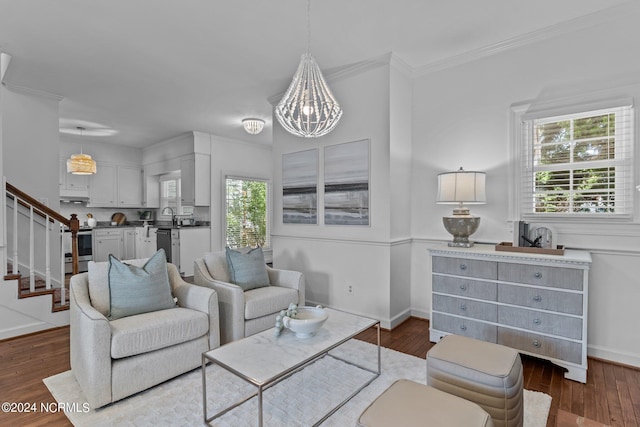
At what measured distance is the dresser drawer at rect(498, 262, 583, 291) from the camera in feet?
7.74

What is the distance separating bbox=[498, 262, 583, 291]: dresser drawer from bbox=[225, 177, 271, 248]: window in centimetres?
530

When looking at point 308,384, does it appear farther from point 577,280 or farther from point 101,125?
point 101,125

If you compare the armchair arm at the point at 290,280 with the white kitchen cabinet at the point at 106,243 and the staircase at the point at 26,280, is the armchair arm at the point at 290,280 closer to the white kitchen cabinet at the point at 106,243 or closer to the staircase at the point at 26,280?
the staircase at the point at 26,280

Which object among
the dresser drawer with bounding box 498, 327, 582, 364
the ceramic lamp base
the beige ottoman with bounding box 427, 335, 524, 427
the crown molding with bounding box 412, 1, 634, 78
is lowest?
the dresser drawer with bounding box 498, 327, 582, 364

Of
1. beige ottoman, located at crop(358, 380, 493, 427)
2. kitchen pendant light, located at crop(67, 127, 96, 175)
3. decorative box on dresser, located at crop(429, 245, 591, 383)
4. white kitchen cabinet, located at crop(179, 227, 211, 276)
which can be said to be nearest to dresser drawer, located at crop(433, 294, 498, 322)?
decorative box on dresser, located at crop(429, 245, 591, 383)

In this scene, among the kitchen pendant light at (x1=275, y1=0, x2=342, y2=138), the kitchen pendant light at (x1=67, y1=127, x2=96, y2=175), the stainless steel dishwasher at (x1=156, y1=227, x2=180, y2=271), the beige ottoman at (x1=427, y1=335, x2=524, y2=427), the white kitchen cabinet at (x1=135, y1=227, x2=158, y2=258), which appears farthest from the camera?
the white kitchen cabinet at (x1=135, y1=227, x2=158, y2=258)

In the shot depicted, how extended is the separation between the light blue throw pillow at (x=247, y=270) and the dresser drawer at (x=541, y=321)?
215cm

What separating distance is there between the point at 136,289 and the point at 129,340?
1.45ft

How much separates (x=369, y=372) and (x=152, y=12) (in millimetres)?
3270

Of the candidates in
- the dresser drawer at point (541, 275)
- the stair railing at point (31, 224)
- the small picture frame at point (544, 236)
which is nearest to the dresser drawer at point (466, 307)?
the dresser drawer at point (541, 275)

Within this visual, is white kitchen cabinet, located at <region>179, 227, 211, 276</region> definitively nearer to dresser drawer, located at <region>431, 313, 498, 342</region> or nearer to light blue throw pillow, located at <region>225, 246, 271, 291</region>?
light blue throw pillow, located at <region>225, 246, 271, 291</region>

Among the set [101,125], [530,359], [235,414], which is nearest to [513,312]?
[530,359]

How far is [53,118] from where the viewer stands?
4.35 meters

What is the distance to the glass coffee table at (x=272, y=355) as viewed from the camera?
1.66 metres
